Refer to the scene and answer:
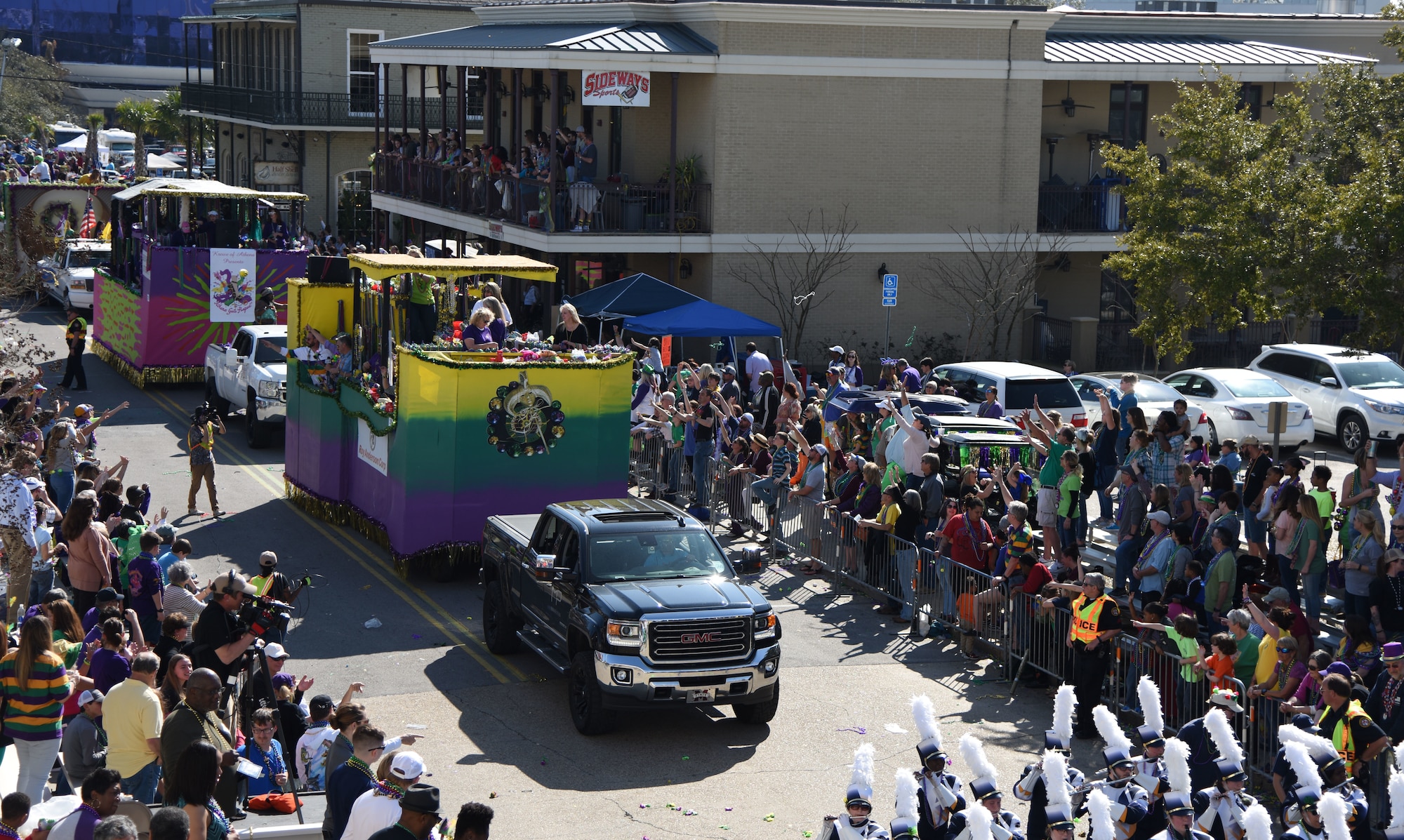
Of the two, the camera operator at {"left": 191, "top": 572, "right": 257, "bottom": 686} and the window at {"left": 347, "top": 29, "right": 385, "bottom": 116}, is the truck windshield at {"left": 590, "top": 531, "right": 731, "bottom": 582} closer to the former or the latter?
the camera operator at {"left": 191, "top": 572, "right": 257, "bottom": 686}

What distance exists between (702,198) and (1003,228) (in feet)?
22.2

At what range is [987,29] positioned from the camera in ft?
102

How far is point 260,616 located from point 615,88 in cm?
1979

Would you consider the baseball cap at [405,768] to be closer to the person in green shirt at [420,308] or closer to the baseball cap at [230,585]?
the baseball cap at [230,585]

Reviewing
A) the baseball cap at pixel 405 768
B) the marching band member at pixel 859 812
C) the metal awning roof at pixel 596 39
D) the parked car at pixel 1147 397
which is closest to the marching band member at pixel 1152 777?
the marching band member at pixel 859 812

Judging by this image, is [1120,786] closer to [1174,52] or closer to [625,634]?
[625,634]

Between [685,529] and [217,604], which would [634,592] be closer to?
[685,529]

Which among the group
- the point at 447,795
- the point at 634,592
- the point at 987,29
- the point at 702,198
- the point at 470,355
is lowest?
the point at 447,795

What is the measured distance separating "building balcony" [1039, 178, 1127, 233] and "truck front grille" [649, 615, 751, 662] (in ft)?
72.0

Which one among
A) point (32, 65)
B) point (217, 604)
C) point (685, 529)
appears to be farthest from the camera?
point (32, 65)

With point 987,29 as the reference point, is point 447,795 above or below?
below

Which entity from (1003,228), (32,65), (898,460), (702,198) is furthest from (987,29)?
(32,65)

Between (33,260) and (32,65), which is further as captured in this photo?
(32,65)

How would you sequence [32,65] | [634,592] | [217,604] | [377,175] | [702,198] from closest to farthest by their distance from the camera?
[217,604], [634,592], [702,198], [377,175], [32,65]
